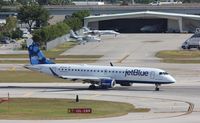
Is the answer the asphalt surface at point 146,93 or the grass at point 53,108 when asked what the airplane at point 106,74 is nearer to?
the asphalt surface at point 146,93

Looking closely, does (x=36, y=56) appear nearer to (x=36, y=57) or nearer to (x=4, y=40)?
(x=36, y=57)

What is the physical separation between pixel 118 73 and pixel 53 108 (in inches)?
754

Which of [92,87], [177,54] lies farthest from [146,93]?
[177,54]

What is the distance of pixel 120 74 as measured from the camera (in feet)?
273

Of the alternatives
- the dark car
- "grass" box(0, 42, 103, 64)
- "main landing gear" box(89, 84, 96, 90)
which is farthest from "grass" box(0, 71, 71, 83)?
the dark car

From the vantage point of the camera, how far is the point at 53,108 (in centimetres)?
6519

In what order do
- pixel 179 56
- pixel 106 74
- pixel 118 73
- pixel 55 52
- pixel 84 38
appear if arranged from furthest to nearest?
pixel 84 38, pixel 55 52, pixel 179 56, pixel 106 74, pixel 118 73

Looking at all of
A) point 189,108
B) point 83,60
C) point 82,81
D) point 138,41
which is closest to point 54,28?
point 138,41

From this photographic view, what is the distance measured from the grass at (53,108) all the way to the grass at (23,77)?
20.0 m

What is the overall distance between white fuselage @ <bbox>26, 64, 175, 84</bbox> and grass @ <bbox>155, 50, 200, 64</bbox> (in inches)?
1444

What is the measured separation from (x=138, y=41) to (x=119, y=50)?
25.8 meters

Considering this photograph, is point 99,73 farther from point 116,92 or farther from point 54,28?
point 54,28

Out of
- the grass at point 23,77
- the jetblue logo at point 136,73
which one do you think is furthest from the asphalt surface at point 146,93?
the grass at point 23,77

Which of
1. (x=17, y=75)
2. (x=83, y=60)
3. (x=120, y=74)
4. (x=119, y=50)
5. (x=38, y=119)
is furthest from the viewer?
(x=119, y=50)
